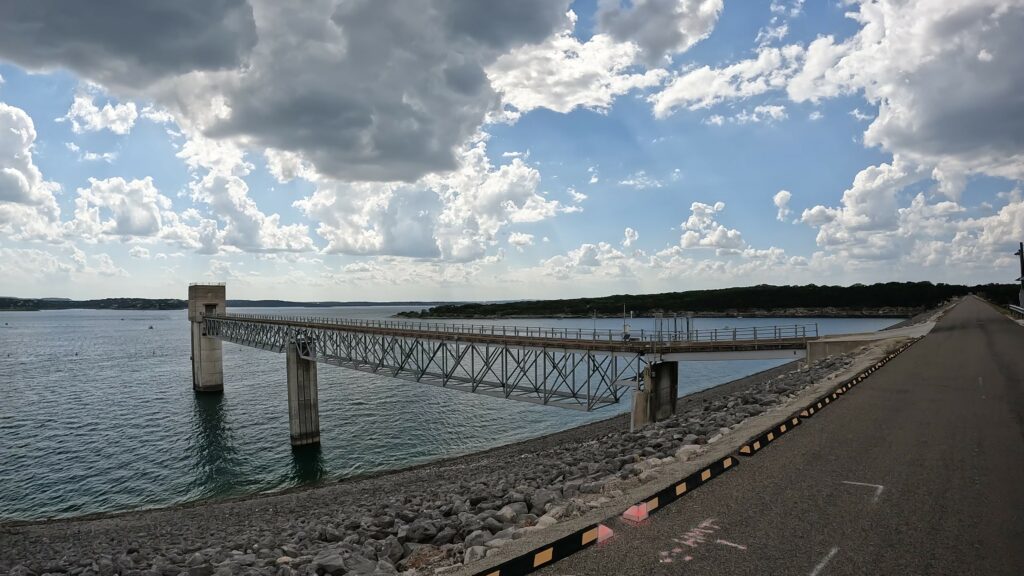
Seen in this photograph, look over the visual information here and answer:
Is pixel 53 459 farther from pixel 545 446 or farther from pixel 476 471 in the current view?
pixel 545 446

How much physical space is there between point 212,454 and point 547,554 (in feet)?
117

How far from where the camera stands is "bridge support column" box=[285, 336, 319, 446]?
124 feet

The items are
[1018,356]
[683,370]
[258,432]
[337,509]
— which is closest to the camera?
[337,509]

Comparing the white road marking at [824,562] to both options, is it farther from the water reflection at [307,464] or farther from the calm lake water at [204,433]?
the water reflection at [307,464]

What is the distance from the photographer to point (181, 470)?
3266cm

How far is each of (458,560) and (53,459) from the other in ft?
129

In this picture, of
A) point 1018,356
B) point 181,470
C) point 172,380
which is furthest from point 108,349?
point 1018,356

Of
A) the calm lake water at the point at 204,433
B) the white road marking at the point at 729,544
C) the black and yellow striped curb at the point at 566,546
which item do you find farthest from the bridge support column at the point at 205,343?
the white road marking at the point at 729,544

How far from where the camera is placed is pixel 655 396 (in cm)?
2767

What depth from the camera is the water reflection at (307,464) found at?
3147 centimetres

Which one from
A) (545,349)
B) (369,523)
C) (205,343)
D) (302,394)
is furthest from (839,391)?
(205,343)

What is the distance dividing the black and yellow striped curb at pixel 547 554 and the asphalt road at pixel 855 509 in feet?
0.58

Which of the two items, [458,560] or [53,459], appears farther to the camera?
[53,459]

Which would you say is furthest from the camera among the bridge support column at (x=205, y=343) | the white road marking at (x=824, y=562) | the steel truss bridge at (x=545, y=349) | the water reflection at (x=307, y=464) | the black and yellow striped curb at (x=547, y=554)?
the bridge support column at (x=205, y=343)
